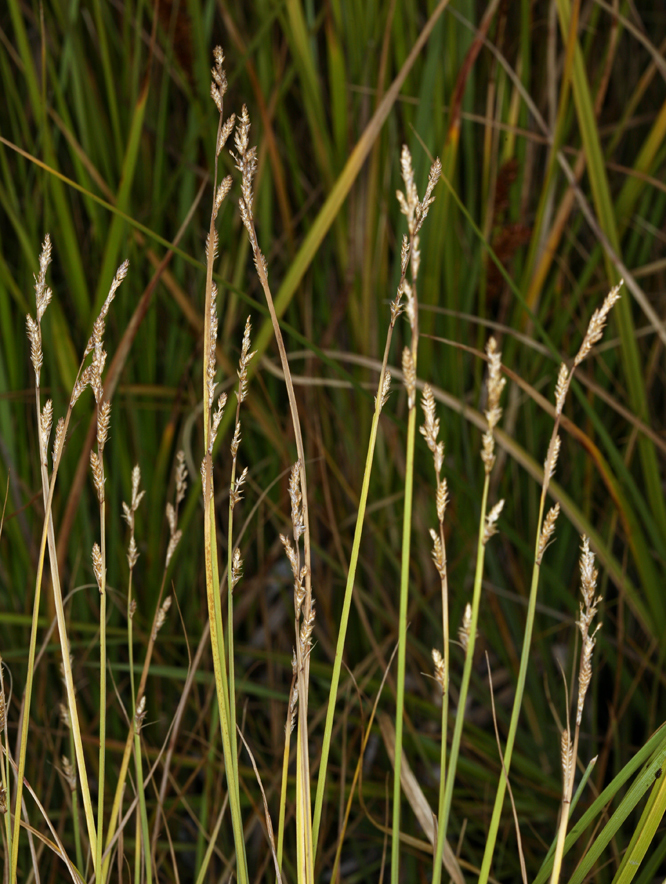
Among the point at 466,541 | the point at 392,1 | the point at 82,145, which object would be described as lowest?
the point at 466,541

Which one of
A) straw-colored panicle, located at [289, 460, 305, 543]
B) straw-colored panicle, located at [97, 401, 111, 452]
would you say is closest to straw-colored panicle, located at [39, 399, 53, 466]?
straw-colored panicle, located at [97, 401, 111, 452]

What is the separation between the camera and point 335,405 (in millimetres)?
823

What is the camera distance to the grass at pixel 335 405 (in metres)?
0.71

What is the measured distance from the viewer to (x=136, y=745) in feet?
1.50

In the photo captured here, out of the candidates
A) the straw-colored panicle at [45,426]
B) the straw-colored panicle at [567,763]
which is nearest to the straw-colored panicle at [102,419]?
the straw-colored panicle at [45,426]

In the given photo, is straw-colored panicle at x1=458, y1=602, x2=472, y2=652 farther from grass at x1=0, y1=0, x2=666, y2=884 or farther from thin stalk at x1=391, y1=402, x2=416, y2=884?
grass at x1=0, y1=0, x2=666, y2=884

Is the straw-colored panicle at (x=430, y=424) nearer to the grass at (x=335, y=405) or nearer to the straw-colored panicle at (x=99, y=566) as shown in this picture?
the straw-colored panicle at (x=99, y=566)

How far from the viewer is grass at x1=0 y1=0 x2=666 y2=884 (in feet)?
2.33

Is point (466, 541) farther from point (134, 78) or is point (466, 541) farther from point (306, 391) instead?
point (134, 78)

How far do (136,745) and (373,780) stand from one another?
42 centimetres

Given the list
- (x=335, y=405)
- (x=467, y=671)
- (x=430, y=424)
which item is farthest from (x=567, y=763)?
(x=335, y=405)

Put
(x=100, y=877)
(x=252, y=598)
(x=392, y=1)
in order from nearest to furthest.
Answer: (x=100, y=877) → (x=392, y=1) → (x=252, y=598)

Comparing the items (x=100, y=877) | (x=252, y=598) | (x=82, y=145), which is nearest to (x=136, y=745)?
(x=100, y=877)

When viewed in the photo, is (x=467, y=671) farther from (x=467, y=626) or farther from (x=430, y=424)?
(x=430, y=424)
